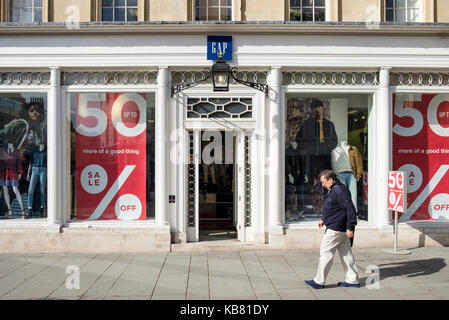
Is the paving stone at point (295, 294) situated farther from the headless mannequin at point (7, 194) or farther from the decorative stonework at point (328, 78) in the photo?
the headless mannequin at point (7, 194)

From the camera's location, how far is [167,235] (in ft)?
31.4

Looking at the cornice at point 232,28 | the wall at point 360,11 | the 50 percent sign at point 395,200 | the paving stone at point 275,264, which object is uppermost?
the wall at point 360,11

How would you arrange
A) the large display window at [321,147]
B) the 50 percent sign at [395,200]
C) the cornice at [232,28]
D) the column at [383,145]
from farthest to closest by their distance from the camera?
1. the large display window at [321,147]
2. the column at [383,145]
3. the cornice at [232,28]
4. the 50 percent sign at [395,200]

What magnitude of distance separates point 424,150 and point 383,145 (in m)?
1.14

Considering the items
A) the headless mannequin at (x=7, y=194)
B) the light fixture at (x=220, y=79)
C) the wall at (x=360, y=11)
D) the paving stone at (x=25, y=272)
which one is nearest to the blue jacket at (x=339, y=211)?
the light fixture at (x=220, y=79)

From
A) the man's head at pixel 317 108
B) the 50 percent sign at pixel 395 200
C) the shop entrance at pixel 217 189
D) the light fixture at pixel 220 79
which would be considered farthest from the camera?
the shop entrance at pixel 217 189

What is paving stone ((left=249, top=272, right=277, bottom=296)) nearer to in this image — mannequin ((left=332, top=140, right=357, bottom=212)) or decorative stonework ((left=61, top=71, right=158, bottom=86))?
mannequin ((left=332, top=140, right=357, bottom=212))

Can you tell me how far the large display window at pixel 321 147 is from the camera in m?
10.2

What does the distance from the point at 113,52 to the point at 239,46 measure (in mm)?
2841

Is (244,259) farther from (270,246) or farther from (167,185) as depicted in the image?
(167,185)

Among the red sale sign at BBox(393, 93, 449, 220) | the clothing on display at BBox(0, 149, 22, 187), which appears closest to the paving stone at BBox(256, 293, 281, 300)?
the red sale sign at BBox(393, 93, 449, 220)

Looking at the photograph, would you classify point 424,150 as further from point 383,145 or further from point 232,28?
point 232,28

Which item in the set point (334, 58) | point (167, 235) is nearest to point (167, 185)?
point (167, 235)

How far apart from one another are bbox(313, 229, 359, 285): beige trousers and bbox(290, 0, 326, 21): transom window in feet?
18.5
